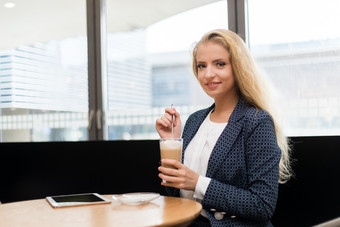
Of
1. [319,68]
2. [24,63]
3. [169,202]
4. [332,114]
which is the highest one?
[24,63]

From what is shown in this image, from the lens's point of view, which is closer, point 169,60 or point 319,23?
point 319,23

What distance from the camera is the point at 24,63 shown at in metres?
3.78

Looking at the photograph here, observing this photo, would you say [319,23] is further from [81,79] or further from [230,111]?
[81,79]

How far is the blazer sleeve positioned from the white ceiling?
87.4 inches

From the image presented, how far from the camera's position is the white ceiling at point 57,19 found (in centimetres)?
352

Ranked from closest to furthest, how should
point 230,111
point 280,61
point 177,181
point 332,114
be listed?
point 177,181 < point 230,111 < point 332,114 < point 280,61

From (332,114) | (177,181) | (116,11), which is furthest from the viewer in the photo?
(116,11)

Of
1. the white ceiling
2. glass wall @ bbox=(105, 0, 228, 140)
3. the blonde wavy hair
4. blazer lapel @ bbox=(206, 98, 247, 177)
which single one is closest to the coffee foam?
blazer lapel @ bbox=(206, 98, 247, 177)

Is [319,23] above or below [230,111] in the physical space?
above

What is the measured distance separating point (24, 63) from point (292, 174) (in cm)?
285

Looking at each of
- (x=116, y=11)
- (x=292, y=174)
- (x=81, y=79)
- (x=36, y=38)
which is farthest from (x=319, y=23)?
(x=36, y=38)

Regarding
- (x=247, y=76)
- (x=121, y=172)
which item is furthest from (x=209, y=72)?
(x=121, y=172)

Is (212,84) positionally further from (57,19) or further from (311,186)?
(57,19)

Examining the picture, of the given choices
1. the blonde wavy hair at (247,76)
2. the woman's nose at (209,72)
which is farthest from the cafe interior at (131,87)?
the woman's nose at (209,72)
